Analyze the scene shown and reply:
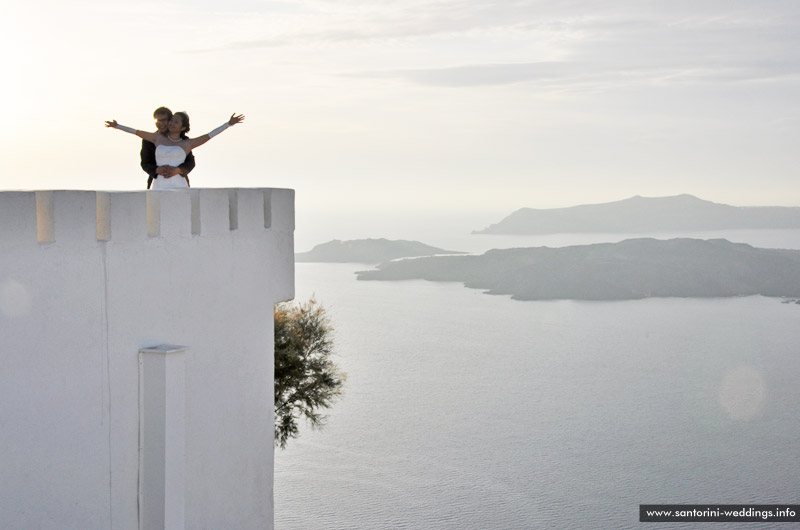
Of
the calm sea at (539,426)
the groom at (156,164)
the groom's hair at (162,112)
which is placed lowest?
the calm sea at (539,426)

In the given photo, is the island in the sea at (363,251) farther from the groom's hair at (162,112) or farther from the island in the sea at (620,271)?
the groom's hair at (162,112)

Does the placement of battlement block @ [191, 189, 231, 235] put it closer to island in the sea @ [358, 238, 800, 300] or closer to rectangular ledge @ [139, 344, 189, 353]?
rectangular ledge @ [139, 344, 189, 353]

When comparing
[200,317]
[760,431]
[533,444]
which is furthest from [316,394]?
[760,431]

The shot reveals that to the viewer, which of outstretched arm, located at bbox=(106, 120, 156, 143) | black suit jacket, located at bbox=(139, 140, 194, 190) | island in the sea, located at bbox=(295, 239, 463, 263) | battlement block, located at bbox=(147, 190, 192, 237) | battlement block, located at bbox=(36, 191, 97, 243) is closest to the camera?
battlement block, located at bbox=(36, 191, 97, 243)

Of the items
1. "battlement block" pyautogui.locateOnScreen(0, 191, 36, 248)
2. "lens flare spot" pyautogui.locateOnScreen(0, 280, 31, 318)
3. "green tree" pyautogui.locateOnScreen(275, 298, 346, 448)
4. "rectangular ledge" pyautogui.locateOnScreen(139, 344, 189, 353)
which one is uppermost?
"battlement block" pyautogui.locateOnScreen(0, 191, 36, 248)

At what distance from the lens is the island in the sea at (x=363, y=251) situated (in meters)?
148

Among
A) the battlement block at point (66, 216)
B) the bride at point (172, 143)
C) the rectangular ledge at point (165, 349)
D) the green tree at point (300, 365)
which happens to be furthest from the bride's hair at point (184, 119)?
the green tree at point (300, 365)

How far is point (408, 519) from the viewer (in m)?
45.5

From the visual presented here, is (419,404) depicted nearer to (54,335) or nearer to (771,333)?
(771,333)

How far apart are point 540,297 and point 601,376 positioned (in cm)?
5082

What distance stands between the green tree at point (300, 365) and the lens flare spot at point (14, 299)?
9.90 meters

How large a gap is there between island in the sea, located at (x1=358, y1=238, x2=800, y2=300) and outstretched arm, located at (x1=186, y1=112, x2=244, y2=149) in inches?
4455

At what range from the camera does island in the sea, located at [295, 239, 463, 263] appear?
148m

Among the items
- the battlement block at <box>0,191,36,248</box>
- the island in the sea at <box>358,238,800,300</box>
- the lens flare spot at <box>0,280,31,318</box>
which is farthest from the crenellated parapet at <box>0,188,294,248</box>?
the island in the sea at <box>358,238,800,300</box>
